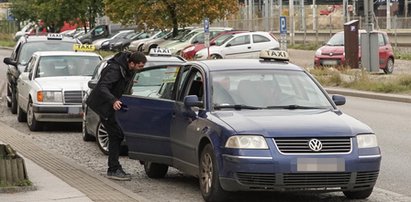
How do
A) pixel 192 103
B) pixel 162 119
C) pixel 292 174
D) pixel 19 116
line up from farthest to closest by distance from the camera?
pixel 19 116
pixel 162 119
pixel 192 103
pixel 292 174

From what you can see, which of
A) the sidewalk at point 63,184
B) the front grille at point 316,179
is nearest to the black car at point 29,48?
the sidewalk at point 63,184

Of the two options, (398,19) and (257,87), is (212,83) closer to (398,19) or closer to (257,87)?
(257,87)

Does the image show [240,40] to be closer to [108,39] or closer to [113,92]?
[108,39]

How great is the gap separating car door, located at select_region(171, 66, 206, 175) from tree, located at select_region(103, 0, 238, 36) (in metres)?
35.9

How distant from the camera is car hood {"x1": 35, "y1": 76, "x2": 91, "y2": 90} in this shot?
56.6 feet

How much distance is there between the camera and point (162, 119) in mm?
10453

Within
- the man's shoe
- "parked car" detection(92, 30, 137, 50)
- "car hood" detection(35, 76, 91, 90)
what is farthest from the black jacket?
"parked car" detection(92, 30, 137, 50)

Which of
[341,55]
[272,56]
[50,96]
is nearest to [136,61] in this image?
[272,56]

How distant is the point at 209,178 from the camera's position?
9.22 meters

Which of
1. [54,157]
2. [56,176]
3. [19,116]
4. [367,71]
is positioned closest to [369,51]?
[367,71]

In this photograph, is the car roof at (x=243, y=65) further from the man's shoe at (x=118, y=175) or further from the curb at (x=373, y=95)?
the curb at (x=373, y=95)

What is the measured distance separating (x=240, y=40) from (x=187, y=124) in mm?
28940

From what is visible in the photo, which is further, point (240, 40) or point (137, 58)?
point (240, 40)

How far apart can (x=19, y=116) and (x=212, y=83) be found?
403 inches
